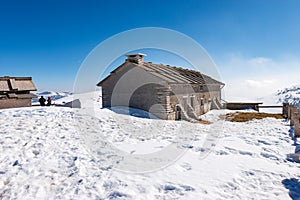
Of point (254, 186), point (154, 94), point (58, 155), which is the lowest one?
point (254, 186)

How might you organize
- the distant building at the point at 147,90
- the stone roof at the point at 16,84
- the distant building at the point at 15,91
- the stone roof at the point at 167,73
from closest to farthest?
1. the distant building at the point at 15,91
2. the distant building at the point at 147,90
3. the stone roof at the point at 167,73
4. the stone roof at the point at 16,84

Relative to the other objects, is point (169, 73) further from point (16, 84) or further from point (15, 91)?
point (16, 84)

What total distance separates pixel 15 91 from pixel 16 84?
39.5 inches

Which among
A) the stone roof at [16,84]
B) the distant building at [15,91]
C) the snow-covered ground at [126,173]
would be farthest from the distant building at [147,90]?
the snow-covered ground at [126,173]

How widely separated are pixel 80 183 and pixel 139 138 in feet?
15.0

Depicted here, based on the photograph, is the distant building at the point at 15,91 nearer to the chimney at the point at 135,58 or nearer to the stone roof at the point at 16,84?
the stone roof at the point at 16,84

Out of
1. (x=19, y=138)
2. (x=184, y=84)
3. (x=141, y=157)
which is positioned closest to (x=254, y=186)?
(x=141, y=157)

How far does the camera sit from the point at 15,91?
18.4 m

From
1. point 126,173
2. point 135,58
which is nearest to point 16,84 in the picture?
point 135,58

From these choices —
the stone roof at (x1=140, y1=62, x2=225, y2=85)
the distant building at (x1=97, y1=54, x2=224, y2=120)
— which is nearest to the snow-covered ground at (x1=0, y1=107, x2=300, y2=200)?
the distant building at (x1=97, y1=54, x2=224, y2=120)

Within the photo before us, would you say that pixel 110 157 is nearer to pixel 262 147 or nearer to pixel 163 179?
pixel 163 179

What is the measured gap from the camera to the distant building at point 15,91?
1692 cm

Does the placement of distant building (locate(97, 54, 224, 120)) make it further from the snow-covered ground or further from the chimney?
the snow-covered ground

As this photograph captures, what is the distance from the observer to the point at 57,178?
511 centimetres
